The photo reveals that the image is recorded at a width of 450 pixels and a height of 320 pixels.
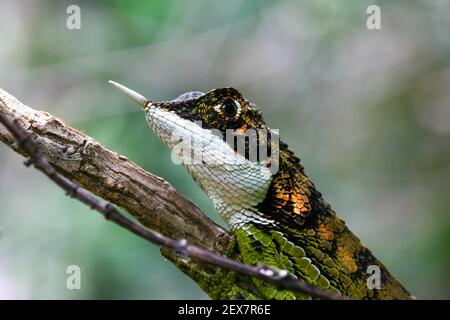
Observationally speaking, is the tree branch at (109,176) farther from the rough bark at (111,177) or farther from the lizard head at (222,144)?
the lizard head at (222,144)

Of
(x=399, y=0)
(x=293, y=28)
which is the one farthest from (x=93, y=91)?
(x=399, y=0)

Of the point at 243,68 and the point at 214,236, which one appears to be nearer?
the point at 214,236

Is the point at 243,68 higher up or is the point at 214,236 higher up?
the point at 243,68

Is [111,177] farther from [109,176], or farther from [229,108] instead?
[229,108]
